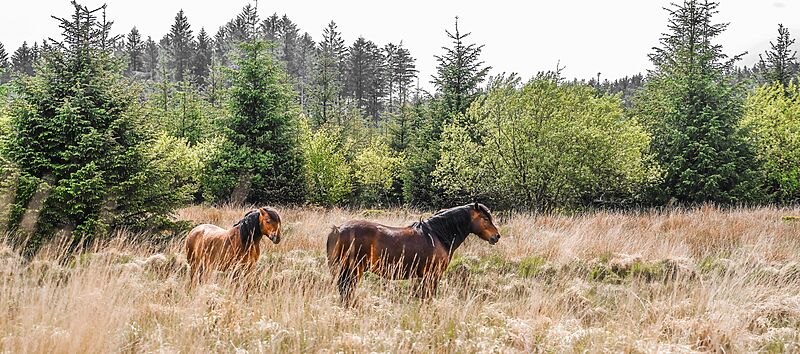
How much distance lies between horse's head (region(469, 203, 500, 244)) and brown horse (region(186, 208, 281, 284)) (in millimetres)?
2350

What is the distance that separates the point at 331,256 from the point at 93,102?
6353 millimetres

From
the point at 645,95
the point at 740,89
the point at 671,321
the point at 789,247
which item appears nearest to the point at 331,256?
the point at 671,321

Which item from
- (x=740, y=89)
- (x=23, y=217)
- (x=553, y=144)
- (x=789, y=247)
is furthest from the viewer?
(x=740, y=89)

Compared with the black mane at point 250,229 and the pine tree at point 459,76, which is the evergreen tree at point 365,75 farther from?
the black mane at point 250,229

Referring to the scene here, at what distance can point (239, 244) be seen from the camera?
221 inches

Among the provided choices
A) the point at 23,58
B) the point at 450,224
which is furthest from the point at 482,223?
the point at 23,58

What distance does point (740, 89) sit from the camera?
20.5 m

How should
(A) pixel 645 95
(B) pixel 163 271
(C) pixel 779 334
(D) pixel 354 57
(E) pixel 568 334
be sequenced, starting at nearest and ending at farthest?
(E) pixel 568 334, (C) pixel 779 334, (B) pixel 163 271, (A) pixel 645 95, (D) pixel 354 57

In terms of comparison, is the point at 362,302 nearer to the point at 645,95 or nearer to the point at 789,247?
the point at 789,247

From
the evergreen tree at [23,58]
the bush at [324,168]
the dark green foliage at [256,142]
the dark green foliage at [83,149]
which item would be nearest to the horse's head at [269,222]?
the dark green foliage at [83,149]

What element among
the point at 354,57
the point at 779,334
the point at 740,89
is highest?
the point at 354,57

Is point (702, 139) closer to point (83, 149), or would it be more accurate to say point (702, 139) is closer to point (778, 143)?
point (778, 143)

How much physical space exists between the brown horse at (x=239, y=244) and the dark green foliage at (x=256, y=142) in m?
13.4

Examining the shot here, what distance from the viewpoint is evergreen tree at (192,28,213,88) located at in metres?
58.4
